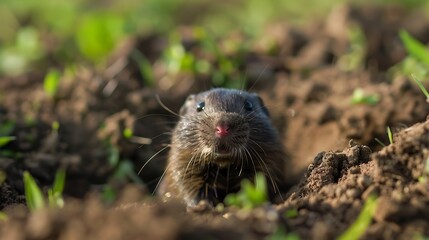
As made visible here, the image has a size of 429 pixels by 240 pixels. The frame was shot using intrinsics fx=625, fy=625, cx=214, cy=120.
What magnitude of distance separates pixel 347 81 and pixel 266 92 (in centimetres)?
94

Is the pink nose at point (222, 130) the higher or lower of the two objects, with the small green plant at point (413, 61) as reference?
lower

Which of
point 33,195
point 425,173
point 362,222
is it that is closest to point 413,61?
point 425,173

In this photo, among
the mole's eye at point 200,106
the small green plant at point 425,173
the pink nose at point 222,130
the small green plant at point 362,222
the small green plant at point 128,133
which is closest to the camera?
the small green plant at point 362,222

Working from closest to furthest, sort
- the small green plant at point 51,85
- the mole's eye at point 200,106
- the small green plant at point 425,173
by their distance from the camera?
the small green plant at point 425,173 < the mole's eye at point 200,106 < the small green plant at point 51,85

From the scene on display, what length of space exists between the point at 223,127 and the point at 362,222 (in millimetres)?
1948

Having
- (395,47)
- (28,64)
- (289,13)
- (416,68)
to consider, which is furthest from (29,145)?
(289,13)

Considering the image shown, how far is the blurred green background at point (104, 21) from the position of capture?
859 cm

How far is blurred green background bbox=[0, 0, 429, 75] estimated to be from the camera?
859 centimetres

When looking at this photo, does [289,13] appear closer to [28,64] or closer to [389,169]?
[28,64]

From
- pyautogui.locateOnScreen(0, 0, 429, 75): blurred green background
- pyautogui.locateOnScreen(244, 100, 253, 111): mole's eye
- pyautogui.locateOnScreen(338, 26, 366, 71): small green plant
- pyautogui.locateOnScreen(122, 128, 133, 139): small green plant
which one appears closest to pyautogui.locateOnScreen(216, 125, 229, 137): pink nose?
pyautogui.locateOnScreen(244, 100, 253, 111): mole's eye

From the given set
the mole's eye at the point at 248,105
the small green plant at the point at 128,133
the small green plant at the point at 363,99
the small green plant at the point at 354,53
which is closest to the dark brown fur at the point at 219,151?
the mole's eye at the point at 248,105

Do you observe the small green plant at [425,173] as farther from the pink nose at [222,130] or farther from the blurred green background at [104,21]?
the blurred green background at [104,21]

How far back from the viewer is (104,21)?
8.66 meters

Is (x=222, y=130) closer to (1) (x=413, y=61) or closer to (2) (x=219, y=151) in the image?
(2) (x=219, y=151)
